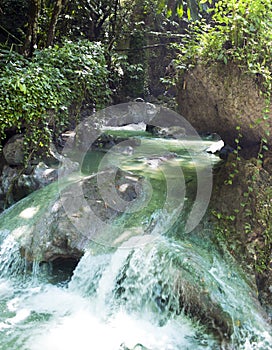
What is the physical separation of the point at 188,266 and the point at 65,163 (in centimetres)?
413

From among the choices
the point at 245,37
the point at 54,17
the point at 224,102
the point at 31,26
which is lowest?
the point at 224,102

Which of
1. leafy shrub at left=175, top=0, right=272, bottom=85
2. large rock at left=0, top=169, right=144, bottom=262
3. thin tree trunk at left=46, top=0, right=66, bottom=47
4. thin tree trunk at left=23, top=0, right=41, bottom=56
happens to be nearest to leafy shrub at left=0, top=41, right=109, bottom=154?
thin tree trunk at left=23, top=0, right=41, bottom=56

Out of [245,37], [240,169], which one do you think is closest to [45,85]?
[245,37]

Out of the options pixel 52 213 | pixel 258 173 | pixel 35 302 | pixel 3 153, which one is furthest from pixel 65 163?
pixel 258 173

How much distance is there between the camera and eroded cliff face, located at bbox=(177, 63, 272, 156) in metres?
4.22

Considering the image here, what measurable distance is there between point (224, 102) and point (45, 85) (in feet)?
9.57

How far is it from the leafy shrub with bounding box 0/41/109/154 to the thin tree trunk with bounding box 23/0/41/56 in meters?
0.55

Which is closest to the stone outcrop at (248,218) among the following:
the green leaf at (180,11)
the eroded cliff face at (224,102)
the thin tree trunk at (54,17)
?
the eroded cliff face at (224,102)

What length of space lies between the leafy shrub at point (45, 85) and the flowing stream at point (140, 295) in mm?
1906

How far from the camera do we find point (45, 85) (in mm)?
5566

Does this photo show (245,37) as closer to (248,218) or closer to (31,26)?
(248,218)

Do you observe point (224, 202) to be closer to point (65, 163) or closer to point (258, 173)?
point (258, 173)

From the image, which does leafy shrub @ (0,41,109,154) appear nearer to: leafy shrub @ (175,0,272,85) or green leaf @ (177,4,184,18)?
green leaf @ (177,4,184,18)

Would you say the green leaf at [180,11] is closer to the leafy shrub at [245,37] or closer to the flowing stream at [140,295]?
the leafy shrub at [245,37]
